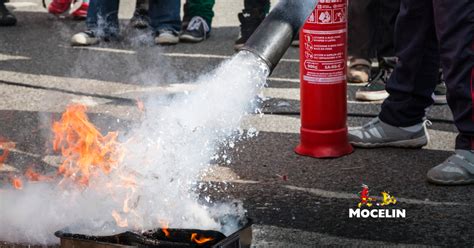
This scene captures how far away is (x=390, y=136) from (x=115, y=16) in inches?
150

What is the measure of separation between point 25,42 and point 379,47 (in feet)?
11.1

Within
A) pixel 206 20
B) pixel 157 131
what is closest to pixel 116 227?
pixel 157 131

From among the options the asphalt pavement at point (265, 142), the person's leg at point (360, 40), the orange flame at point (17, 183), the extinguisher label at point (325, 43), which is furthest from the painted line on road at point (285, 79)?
the orange flame at point (17, 183)

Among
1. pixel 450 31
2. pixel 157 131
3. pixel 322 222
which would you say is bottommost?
pixel 322 222

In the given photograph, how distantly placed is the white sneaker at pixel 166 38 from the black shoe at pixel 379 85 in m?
2.22

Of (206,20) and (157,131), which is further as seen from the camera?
(206,20)

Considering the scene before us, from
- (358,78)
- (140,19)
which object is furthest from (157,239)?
(140,19)

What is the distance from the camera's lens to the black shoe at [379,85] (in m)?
5.77

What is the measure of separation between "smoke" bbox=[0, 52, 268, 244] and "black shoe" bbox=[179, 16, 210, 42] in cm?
402

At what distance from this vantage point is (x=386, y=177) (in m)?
4.29

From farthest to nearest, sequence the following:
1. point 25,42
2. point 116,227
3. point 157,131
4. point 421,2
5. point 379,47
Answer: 1. point 25,42
2. point 379,47
3. point 421,2
4. point 157,131
5. point 116,227

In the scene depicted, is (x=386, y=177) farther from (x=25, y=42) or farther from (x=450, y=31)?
(x=25, y=42)

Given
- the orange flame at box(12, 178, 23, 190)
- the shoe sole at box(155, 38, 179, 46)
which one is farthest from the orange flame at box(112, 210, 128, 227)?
the shoe sole at box(155, 38, 179, 46)

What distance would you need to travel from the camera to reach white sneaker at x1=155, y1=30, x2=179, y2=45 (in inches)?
299
